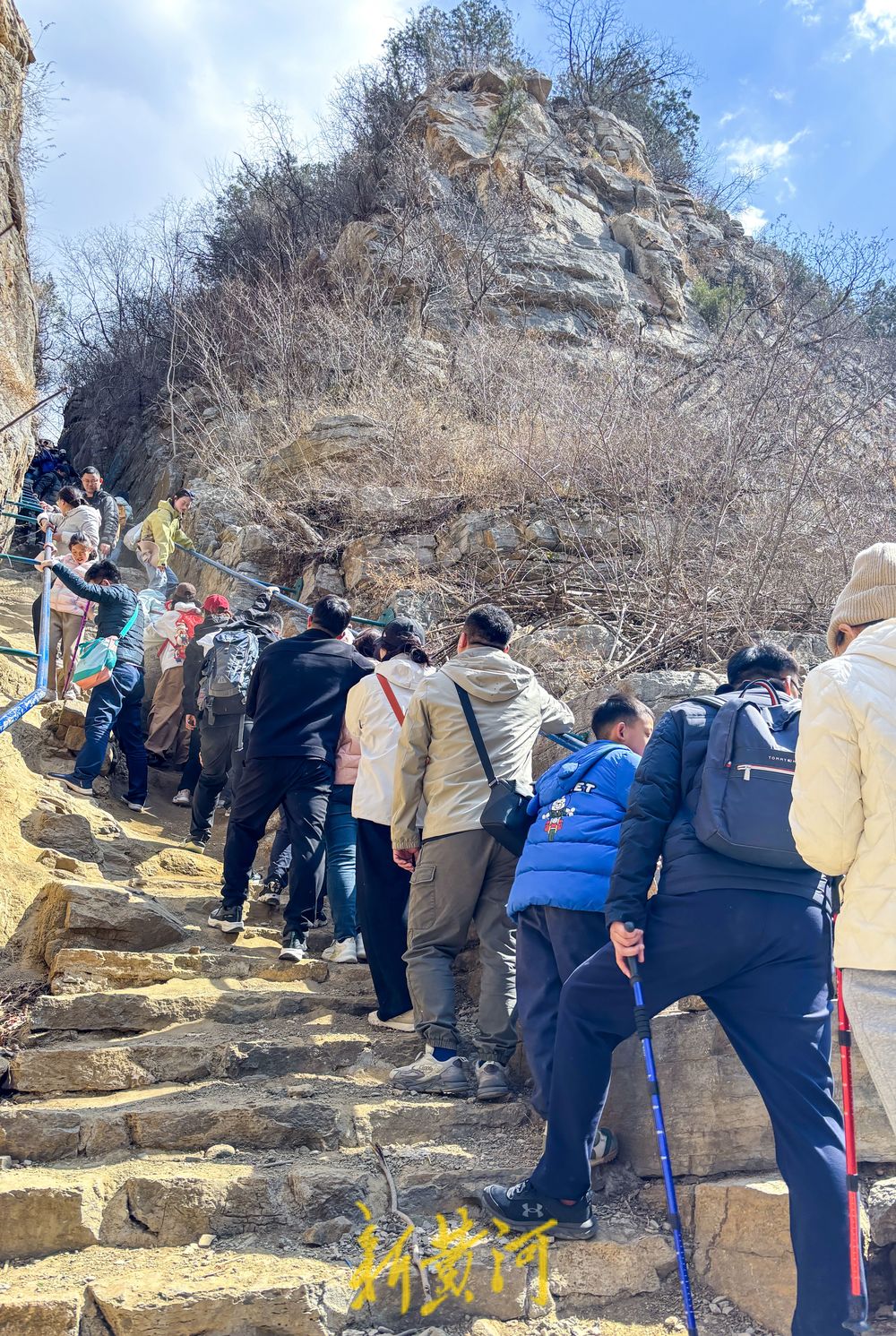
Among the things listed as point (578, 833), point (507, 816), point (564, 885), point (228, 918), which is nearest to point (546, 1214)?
point (564, 885)

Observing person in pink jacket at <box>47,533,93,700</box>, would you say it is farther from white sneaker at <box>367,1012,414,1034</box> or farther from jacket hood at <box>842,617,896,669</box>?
jacket hood at <box>842,617,896,669</box>

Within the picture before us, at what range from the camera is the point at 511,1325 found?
10.1 ft

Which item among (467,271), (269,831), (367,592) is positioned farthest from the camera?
(467,271)

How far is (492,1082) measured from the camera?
412 cm

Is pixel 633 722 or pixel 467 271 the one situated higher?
pixel 467 271

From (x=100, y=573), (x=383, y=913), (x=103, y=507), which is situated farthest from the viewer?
(x=103, y=507)

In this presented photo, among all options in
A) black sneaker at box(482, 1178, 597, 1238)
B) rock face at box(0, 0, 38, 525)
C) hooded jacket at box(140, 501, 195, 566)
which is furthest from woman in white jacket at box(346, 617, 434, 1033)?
rock face at box(0, 0, 38, 525)

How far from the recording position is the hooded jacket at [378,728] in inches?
205

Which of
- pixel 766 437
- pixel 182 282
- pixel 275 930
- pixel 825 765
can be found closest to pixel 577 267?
pixel 182 282

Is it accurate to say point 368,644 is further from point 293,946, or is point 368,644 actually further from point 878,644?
point 878,644

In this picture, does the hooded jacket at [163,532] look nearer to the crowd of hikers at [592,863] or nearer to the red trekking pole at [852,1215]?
the crowd of hikers at [592,863]

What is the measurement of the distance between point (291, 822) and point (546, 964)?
7.56ft

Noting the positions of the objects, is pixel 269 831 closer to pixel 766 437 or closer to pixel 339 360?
pixel 766 437

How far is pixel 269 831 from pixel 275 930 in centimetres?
186
